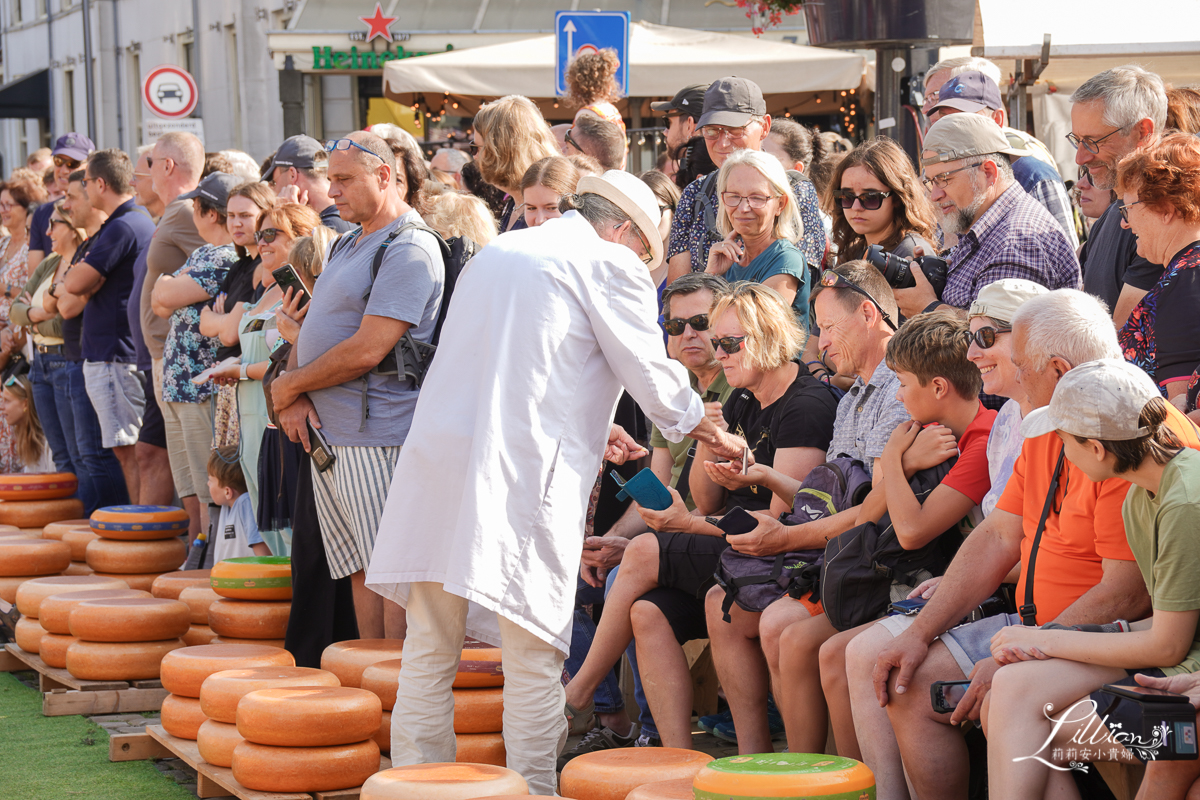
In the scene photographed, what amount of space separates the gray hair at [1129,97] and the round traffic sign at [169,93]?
1102 cm

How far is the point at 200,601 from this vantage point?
5844mm

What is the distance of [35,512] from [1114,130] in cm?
631

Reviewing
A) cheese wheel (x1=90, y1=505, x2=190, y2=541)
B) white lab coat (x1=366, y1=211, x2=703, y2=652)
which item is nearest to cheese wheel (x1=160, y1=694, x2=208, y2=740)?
white lab coat (x1=366, y1=211, x2=703, y2=652)

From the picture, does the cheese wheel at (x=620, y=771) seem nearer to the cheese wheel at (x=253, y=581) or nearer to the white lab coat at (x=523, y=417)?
the white lab coat at (x=523, y=417)

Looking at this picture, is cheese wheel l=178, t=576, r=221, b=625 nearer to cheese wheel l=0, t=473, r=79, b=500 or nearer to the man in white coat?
the man in white coat

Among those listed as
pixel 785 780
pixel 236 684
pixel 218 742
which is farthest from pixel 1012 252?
pixel 218 742

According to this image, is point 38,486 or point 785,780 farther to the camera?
point 38,486

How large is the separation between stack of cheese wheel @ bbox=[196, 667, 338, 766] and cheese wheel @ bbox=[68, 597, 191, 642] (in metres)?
1.16

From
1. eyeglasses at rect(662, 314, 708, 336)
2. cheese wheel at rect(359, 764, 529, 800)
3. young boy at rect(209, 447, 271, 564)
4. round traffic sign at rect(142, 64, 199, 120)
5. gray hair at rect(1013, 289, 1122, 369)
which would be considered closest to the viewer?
gray hair at rect(1013, 289, 1122, 369)

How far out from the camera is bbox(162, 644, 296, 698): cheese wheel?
15.5 ft

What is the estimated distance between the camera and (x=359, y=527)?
16.2 feet

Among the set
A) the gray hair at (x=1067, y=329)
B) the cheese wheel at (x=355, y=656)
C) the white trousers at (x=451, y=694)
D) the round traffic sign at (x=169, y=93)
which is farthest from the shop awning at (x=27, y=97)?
the gray hair at (x=1067, y=329)

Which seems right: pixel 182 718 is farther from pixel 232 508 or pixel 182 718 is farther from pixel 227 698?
pixel 232 508

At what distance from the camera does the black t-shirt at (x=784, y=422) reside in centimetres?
448
